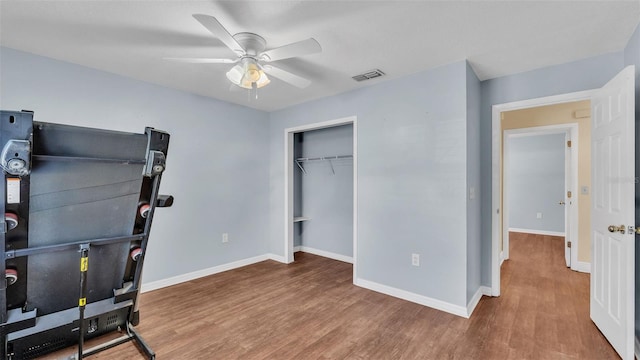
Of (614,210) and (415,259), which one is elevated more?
(614,210)

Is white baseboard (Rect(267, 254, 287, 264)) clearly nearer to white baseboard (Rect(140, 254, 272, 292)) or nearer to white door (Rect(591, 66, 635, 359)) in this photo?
white baseboard (Rect(140, 254, 272, 292))

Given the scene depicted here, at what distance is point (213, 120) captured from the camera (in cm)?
388

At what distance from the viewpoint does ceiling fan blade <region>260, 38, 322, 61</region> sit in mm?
1821

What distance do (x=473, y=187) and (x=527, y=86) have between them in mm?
1182

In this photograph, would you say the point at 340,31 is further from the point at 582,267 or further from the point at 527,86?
the point at 582,267

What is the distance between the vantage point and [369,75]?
306 centimetres

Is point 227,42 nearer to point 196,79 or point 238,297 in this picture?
point 196,79

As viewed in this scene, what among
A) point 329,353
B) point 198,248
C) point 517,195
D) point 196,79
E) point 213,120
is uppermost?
point 196,79

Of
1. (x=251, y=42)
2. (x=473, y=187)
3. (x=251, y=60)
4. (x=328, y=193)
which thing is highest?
(x=251, y=42)

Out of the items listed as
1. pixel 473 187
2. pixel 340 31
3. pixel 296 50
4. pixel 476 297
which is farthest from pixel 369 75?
pixel 476 297

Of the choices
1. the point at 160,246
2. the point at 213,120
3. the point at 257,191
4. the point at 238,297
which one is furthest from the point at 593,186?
the point at 160,246

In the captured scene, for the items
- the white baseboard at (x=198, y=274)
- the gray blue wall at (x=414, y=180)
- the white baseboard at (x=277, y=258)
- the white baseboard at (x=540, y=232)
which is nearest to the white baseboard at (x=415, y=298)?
the gray blue wall at (x=414, y=180)

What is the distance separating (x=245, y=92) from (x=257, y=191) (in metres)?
1.53

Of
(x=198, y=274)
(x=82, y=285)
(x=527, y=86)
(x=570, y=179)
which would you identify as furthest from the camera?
(x=570, y=179)
